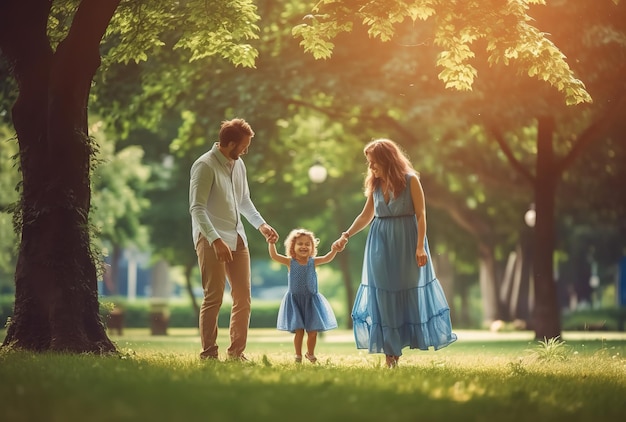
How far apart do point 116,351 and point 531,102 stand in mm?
10787

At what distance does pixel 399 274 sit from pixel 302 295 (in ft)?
4.26

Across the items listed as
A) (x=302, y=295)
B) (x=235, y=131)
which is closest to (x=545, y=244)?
(x=302, y=295)

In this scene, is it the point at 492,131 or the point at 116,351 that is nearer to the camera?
the point at 116,351

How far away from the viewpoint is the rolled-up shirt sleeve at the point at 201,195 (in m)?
9.67

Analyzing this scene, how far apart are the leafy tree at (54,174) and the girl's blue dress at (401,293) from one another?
2.87 metres

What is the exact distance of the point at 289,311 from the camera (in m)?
10.8

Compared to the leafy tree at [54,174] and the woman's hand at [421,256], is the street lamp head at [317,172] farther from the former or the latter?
the woman's hand at [421,256]

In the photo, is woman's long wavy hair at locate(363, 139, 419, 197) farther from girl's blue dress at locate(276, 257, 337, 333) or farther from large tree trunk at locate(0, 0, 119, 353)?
large tree trunk at locate(0, 0, 119, 353)

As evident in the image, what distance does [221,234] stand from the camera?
9.91 meters

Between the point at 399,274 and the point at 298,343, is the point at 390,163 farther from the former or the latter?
the point at 298,343

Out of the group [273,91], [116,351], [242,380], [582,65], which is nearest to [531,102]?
[582,65]

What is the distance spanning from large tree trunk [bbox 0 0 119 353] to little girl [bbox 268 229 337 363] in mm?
1898

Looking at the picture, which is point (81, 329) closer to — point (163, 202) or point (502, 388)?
point (502, 388)

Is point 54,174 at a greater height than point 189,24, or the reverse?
point 189,24
